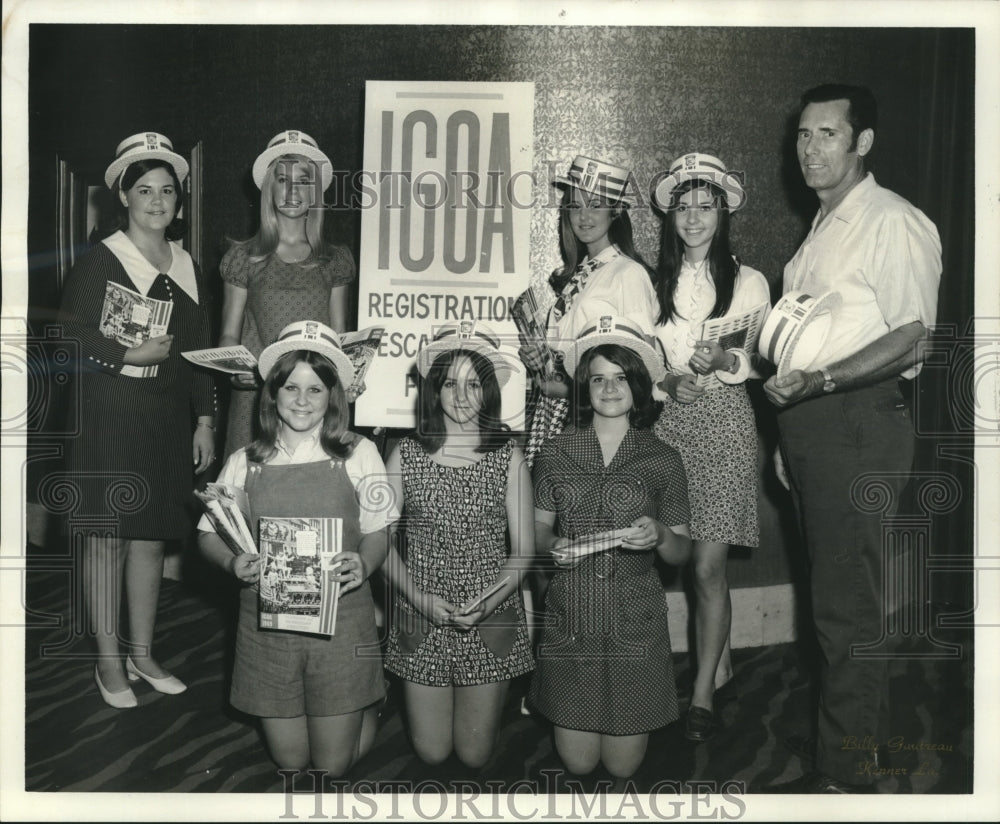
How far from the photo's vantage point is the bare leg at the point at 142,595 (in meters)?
4.30

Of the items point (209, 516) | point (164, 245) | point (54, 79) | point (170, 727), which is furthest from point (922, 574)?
point (54, 79)

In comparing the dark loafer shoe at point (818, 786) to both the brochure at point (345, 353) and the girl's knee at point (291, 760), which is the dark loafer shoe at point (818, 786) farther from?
the brochure at point (345, 353)

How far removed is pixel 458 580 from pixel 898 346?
1785 millimetres

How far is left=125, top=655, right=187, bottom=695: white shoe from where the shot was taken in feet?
14.1

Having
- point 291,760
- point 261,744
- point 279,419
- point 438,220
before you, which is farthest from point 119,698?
point 438,220

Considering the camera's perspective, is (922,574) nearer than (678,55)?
Yes

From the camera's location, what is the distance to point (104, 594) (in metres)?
4.30

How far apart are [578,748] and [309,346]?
1.71 meters

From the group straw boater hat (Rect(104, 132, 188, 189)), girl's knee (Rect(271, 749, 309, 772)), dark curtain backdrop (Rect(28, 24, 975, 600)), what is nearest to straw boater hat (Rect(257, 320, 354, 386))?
dark curtain backdrop (Rect(28, 24, 975, 600))

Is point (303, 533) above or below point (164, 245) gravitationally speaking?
below

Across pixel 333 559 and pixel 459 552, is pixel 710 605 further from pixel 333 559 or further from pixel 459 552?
pixel 333 559

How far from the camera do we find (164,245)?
4336 millimetres

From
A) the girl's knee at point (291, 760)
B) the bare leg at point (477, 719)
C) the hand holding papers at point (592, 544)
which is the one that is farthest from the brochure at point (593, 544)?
the girl's knee at point (291, 760)

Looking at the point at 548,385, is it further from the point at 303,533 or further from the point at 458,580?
the point at 303,533
